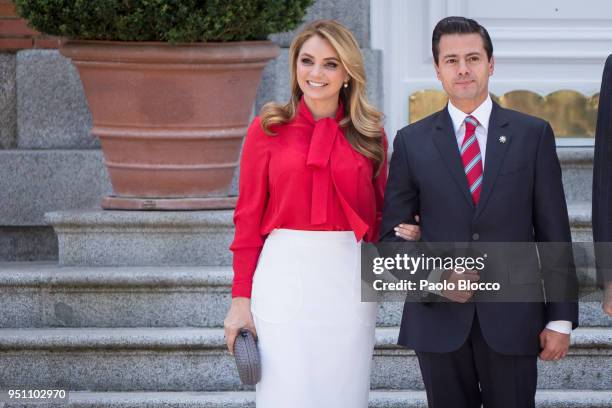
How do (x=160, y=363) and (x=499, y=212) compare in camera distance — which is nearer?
(x=499, y=212)

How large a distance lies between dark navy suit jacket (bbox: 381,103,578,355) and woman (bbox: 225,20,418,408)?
0.84ft

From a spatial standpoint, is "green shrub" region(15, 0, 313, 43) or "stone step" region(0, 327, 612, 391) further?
"green shrub" region(15, 0, 313, 43)

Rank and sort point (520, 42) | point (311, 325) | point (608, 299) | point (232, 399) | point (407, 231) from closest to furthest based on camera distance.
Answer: point (608, 299), point (407, 231), point (311, 325), point (232, 399), point (520, 42)

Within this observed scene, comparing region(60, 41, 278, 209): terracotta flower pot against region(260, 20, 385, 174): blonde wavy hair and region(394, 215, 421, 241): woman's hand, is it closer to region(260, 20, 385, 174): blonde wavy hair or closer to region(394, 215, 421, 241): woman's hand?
region(260, 20, 385, 174): blonde wavy hair

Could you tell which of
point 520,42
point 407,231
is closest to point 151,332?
point 407,231

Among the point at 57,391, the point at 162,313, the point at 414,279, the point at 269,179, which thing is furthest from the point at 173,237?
the point at 414,279

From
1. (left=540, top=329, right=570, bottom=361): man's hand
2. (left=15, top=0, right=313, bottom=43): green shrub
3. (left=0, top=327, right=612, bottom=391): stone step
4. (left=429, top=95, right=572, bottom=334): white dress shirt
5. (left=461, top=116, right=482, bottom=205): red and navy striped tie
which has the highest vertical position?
(left=15, top=0, right=313, bottom=43): green shrub

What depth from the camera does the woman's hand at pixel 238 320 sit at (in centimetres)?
378

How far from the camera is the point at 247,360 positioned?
3672 mm

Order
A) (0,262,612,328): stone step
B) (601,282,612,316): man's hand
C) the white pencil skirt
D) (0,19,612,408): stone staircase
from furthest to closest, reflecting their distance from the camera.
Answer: (0,262,612,328): stone step, (0,19,612,408): stone staircase, the white pencil skirt, (601,282,612,316): man's hand

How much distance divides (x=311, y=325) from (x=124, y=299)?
173 centimetres

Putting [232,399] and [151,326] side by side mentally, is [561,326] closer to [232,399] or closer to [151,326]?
[232,399]

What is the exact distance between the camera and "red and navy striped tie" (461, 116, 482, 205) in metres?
3.54

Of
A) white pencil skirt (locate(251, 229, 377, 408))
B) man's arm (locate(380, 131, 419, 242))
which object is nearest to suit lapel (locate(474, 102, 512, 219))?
man's arm (locate(380, 131, 419, 242))
